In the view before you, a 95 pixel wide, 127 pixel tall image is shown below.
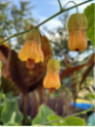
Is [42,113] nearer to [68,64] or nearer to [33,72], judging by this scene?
[33,72]

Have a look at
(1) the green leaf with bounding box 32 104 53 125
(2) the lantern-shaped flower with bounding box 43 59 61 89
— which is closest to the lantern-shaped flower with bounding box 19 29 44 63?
(2) the lantern-shaped flower with bounding box 43 59 61 89

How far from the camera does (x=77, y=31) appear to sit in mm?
403

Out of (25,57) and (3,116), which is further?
(3,116)

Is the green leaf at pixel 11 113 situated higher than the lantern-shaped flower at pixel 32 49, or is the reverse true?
the lantern-shaped flower at pixel 32 49

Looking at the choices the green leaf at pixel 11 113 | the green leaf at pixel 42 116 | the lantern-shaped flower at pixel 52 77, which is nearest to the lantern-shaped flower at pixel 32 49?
the lantern-shaped flower at pixel 52 77

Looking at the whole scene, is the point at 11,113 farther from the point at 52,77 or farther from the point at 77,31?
the point at 77,31

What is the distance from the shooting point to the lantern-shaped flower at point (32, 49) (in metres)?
0.41

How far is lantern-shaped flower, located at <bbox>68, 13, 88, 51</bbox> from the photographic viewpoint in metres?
0.36

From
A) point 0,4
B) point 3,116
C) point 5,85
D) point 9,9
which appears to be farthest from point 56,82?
point 9,9

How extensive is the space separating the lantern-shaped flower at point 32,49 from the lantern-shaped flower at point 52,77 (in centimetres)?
5

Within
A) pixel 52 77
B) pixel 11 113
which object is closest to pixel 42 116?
pixel 11 113

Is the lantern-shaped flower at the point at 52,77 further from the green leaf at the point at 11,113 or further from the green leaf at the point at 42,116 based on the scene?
the green leaf at the point at 11,113

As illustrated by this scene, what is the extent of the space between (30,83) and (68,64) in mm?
293

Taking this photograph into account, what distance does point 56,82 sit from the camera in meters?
0.46
